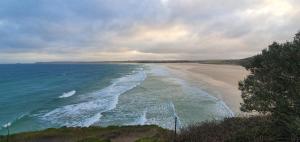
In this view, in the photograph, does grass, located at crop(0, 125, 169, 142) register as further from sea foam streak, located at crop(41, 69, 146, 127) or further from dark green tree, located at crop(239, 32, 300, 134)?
dark green tree, located at crop(239, 32, 300, 134)

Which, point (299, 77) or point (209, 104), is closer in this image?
point (299, 77)

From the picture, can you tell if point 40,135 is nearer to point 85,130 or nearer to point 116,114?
point 85,130

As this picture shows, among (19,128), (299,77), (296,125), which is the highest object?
(299,77)

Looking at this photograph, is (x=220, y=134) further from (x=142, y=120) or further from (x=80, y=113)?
(x=80, y=113)


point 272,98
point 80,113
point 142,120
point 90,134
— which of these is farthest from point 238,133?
point 80,113

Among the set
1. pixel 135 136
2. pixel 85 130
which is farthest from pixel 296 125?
pixel 85 130

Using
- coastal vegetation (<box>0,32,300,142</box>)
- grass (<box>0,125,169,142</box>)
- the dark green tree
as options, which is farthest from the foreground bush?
grass (<box>0,125,169,142</box>)

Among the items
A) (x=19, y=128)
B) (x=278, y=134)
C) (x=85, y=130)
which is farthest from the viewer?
(x=19, y=128)

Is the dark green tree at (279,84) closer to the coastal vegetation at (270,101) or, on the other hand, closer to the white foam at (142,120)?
the coastal vegetation at (270,101)
